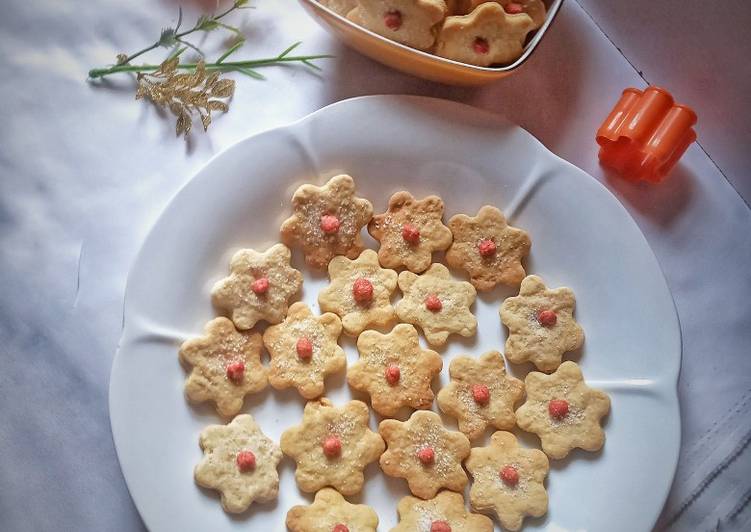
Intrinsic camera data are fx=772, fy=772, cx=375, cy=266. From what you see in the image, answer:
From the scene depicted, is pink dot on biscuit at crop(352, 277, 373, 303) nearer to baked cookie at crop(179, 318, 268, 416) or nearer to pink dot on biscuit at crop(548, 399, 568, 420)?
baked cookie at crop(179, 318, 268, 416)

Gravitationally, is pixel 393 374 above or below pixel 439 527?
above

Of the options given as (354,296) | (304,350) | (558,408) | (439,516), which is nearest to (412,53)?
(354,296)

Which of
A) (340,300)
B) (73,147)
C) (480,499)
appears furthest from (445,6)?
(480,499)

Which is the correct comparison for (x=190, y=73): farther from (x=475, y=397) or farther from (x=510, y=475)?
(x=510, y=475)

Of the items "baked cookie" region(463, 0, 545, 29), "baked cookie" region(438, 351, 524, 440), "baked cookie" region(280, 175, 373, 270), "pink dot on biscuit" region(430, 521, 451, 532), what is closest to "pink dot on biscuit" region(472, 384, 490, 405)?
"baked cookie" region(438, 351, 524, 440)

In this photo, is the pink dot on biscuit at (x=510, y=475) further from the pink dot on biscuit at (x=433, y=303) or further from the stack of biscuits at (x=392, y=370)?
the pink dot on biscuit at (x=433, y=303)

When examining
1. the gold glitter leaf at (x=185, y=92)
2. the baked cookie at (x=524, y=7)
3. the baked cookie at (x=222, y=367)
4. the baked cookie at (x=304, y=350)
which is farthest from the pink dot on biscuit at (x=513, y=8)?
the baked cookie at (x=222, y=367)
